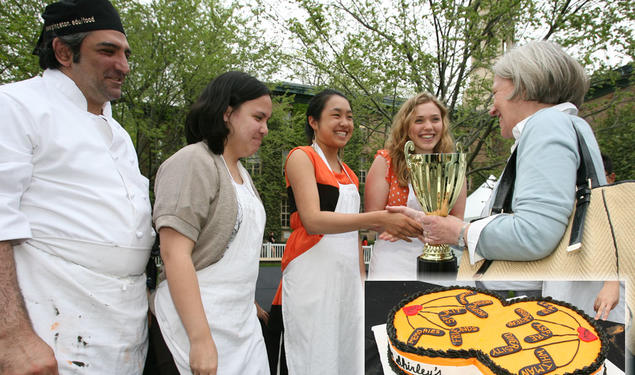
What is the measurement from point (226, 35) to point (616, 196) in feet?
45.3

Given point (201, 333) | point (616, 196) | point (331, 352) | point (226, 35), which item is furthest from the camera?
point (226, 35)

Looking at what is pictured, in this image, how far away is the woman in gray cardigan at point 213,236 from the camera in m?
1.58

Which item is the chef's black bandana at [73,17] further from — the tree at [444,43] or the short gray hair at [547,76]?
the tree at [444,43]

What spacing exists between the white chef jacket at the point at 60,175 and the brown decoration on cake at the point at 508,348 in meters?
1.46

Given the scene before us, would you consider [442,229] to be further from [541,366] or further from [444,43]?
[444,43]

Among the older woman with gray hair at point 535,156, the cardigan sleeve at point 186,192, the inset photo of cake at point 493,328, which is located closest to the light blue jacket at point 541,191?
the older woman with gray hair at point 535,156

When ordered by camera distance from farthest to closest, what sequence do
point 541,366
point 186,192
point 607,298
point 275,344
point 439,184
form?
point 275,344
point 439,184
point 186,192
point 541,366
point 607,298

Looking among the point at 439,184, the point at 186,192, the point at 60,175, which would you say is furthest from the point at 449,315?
the point at 60,175

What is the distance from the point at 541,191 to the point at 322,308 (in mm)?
1557

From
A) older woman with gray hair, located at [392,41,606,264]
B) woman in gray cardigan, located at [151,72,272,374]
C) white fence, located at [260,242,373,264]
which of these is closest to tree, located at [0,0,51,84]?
woman in gray cardigan, located at [151,72,272,374]

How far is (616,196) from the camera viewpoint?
4.23ft


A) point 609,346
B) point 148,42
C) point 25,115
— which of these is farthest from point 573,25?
point 148,42

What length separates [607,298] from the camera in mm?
803

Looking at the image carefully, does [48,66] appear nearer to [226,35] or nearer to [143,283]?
[143,283]
